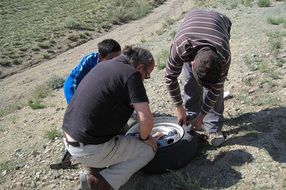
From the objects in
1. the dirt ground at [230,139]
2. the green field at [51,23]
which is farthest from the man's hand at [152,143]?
the green field at [51,23]

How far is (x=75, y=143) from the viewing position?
453 cm

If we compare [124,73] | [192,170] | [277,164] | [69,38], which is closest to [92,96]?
[124,73]

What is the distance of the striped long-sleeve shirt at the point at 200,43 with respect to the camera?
456 centimetres

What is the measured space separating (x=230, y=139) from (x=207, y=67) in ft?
5.08

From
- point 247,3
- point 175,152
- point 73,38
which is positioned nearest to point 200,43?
point 175,152

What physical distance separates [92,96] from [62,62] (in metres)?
11.2

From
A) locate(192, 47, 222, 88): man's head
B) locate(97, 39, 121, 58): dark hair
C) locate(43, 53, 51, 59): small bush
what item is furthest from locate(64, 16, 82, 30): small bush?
locate(192, 47, 222, 88): man's head

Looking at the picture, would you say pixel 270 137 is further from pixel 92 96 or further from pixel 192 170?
pixel 92 96

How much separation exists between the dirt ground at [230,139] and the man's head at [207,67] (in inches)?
42.6

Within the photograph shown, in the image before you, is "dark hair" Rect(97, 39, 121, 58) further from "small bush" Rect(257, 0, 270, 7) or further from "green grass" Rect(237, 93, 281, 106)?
"small bush" Rect(257, 0, 270, 7)

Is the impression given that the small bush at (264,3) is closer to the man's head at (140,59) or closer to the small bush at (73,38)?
the small bush at (73,38)

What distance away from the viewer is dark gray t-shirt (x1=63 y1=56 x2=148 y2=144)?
168 inches

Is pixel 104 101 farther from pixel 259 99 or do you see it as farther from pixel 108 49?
pixel 259 99

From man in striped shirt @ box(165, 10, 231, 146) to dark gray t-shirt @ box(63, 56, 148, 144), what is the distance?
24.3 inches
